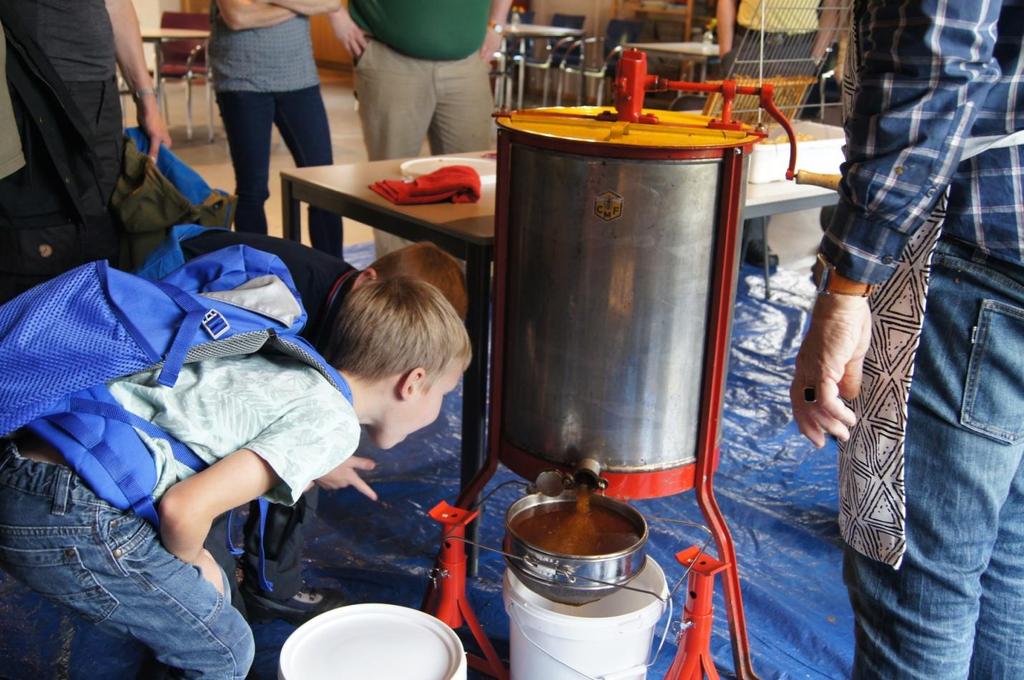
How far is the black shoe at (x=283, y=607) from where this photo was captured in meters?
Result: 1.76

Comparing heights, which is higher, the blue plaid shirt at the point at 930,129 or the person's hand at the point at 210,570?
the blue plaid shirt at the point at 930,129

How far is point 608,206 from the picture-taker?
4.49 feet

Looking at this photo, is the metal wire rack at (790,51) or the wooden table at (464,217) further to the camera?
the metal wire rack at (790,51)

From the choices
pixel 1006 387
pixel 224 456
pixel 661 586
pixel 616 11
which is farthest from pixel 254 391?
pixel 616 11

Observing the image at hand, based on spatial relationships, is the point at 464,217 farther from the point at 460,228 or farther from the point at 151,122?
the point at 151,122

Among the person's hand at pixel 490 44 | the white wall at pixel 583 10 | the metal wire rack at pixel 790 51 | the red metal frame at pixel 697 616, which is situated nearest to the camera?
the red metal frame at pixel 697 616

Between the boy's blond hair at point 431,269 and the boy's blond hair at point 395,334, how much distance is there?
33 centimetres

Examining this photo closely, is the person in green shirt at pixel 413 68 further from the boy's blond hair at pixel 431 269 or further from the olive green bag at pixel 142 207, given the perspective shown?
the boy's blond hair at pixel 431 269

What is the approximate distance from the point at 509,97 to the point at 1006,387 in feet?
24.2

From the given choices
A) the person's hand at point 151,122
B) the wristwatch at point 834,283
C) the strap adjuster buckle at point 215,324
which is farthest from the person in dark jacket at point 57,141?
the wristwatch at point 834,283

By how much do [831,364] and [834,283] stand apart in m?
0.09

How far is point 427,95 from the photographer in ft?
9.33

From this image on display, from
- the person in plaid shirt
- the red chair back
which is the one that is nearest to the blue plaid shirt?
the person in plaid shirt

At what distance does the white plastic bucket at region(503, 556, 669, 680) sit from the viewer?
1395mm
